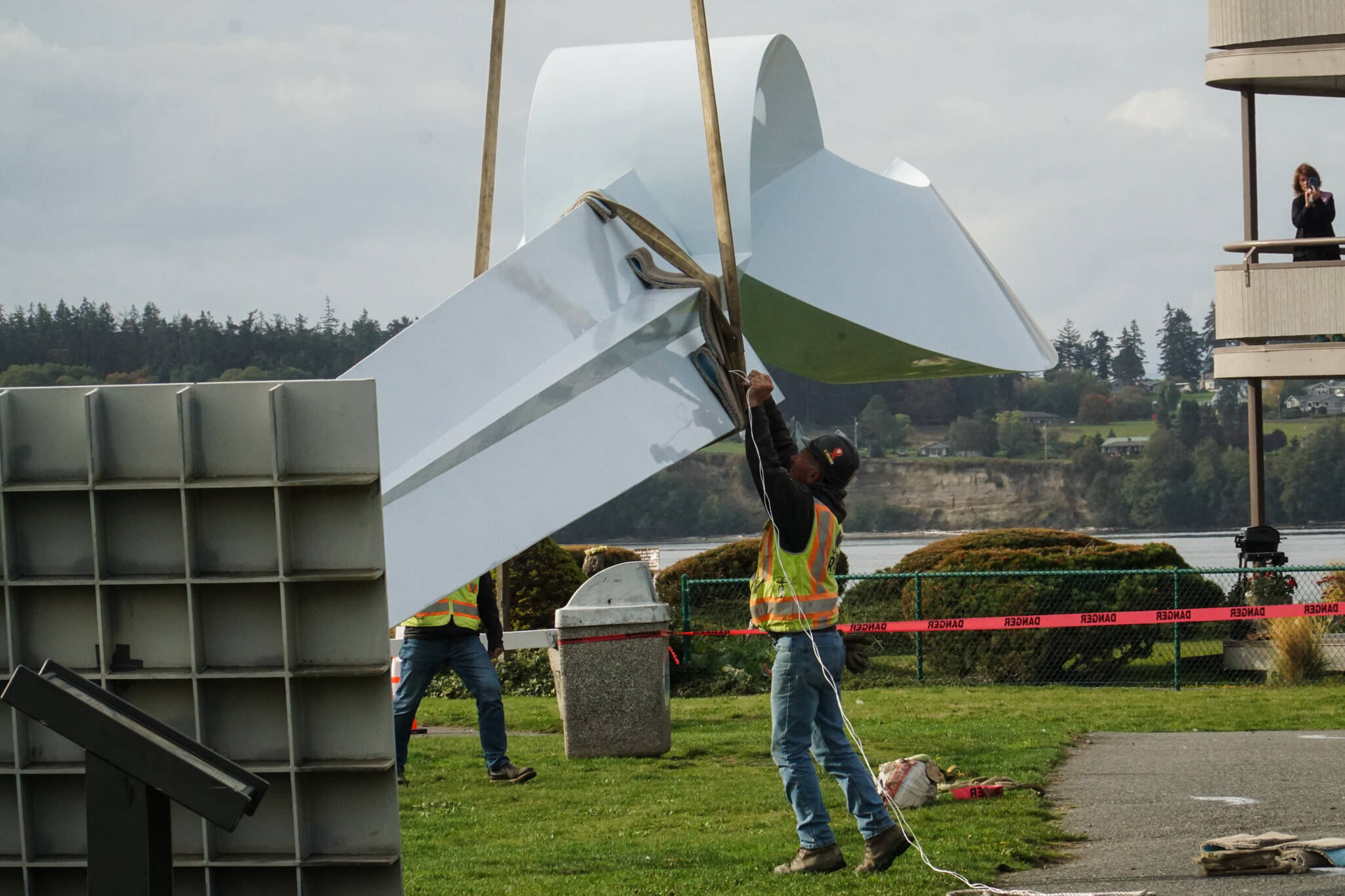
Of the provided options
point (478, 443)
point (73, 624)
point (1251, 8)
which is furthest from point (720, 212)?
point (1251, 8)

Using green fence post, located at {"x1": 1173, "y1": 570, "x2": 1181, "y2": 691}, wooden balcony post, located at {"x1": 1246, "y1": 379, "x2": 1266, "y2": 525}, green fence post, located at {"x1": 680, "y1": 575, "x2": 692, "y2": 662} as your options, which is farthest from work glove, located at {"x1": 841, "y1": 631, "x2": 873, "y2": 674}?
wooden balcony post, located at {"x1": 1246, "y1": 379, "x2": 1266, "y2": 525}

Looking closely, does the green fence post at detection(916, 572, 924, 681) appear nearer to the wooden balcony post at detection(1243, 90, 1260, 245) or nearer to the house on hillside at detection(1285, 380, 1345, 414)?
the wooden balcony post at detection(1243, 90, 1260, 245)

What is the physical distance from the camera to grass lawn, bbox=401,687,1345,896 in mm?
6148

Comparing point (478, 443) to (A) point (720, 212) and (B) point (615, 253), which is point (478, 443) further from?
(A) point (720, 212)

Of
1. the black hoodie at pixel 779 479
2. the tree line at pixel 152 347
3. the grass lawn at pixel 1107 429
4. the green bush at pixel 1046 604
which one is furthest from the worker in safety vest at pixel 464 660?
Answer: the grass lawn at pixel 1107 429

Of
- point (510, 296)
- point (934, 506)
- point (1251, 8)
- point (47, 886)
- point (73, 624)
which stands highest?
point (1251, 8)

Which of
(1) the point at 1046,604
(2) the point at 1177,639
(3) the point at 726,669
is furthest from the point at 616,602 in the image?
(1) the point at 1046,604

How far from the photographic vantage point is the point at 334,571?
11.4ft

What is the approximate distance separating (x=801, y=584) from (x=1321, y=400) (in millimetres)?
92238

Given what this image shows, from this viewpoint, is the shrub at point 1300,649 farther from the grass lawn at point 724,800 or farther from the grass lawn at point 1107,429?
the grass lawn at point 1107,429

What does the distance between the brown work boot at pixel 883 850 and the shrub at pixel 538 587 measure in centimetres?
1035

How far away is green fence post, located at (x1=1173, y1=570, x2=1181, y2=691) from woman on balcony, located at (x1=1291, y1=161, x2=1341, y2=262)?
472 cm

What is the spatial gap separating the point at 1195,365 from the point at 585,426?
11304cm

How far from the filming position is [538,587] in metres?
16.4
